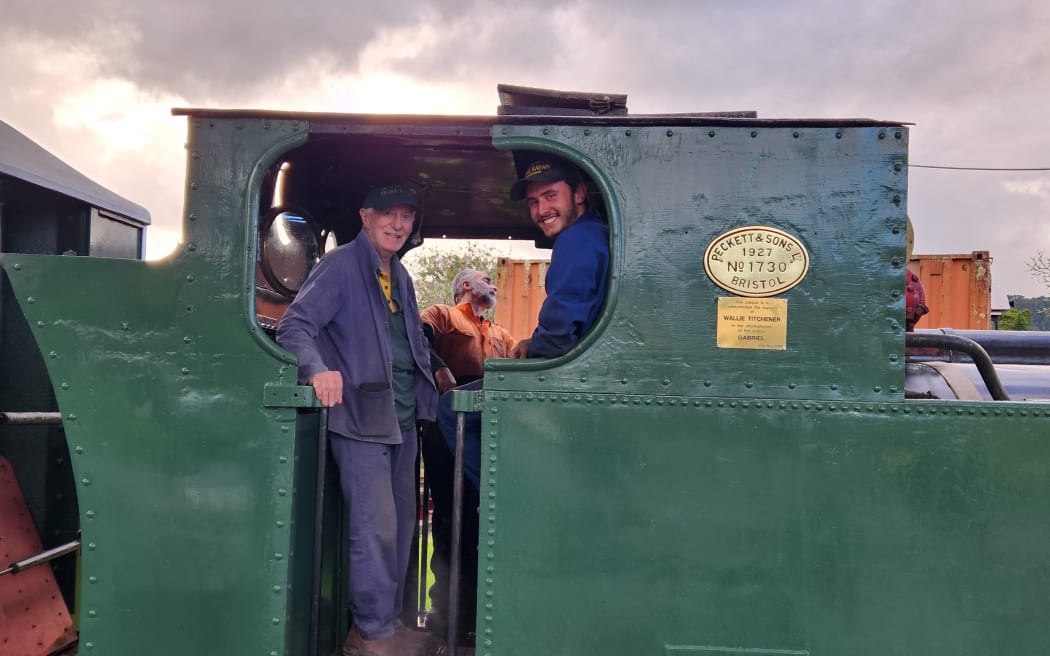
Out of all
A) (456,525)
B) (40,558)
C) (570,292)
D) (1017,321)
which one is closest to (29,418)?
(40,558)

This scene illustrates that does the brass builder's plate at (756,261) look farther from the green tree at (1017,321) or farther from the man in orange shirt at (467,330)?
the green tree at (1017,321)

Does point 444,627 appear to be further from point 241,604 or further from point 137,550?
point 137,550

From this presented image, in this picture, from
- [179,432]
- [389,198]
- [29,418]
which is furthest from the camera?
[29,418]

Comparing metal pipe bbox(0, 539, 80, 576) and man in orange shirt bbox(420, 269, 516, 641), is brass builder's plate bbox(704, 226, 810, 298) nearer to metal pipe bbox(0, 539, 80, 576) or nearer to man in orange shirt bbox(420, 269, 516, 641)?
man in orange shirt bbox(420, 269, 516, 641)

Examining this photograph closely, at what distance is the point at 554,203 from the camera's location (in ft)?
8.87

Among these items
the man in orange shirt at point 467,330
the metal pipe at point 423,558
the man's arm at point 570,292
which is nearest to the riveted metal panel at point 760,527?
the man's arm at point 570,292

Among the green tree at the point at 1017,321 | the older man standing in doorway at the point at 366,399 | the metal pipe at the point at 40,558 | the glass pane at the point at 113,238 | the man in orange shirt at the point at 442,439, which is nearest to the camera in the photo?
the older man standing in doorway at the point at 366,399

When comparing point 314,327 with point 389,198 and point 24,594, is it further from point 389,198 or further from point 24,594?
point 24,594

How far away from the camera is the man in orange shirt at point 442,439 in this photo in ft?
11.0

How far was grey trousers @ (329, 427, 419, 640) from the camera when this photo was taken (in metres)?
2.60

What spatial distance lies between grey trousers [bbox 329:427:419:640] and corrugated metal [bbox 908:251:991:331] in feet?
32.6

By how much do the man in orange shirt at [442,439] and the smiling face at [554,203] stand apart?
82 cm

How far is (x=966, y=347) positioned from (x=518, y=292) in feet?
29.9

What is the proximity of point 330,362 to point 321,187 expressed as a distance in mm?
1346
